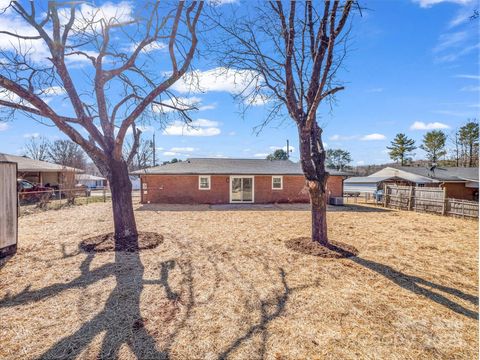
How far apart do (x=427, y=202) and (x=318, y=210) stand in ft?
35.9

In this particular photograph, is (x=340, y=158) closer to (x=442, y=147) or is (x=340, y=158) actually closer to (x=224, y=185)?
(x=442, y=147)

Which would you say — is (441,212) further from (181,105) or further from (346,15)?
(181,105)

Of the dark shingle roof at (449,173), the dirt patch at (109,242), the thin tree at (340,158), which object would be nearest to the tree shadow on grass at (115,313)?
the dirt patch at (109,242)

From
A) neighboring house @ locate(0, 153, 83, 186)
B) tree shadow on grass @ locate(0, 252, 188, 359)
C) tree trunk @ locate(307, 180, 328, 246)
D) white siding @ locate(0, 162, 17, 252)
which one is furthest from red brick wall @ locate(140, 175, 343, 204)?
tree shadow on grass @ locate(0, 252, 188, 359)

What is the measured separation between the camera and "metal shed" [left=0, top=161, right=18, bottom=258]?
19.5 ft

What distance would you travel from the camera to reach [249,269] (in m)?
5.15

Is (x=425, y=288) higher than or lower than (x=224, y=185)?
lower

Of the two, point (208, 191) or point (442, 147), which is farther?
point (442, 147)

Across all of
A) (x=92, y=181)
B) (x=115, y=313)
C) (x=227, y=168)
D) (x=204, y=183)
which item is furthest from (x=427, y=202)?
(x=92, y=181)

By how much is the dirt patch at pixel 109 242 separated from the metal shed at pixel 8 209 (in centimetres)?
148

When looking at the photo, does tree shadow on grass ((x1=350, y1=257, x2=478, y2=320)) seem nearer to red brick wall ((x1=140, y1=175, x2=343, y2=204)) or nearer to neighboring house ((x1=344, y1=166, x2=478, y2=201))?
red brick wall ((x1=140, y1=175, x2=343, y2=204))

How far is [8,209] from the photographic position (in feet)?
20.0

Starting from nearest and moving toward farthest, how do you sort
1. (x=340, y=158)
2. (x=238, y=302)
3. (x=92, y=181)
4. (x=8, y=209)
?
(x=238, y=302) → (x=8, y=209) → (x=92, y=181) → (x=340, y=158)

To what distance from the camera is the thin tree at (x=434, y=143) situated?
→ 36844 millimetres
